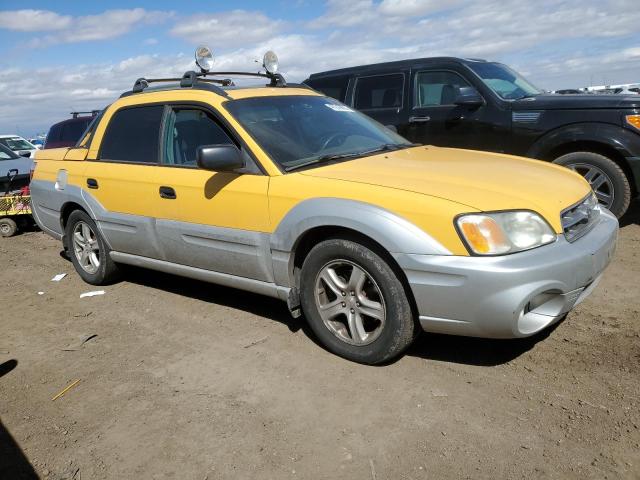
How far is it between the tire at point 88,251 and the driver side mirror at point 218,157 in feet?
6.35

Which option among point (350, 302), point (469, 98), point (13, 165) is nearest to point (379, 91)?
point (469, 98)

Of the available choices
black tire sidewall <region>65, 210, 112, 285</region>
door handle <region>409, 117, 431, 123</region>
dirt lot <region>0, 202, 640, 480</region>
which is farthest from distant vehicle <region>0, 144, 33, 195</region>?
door handle <region>409, 117, 431, 123</region>

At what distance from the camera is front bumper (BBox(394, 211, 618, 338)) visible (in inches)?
109

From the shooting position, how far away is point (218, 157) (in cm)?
351

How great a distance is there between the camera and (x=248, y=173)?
12.0 ft

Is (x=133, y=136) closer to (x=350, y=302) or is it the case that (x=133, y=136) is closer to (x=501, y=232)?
(x=350, y=302)

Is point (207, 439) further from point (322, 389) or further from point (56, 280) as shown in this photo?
point (56, 280)

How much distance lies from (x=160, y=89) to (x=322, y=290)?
89.9 inches

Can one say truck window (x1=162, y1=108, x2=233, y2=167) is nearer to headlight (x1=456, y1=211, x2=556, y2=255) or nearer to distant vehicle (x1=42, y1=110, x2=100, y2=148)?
headlight (x1=456, y1=211, x2=556, y2=255)

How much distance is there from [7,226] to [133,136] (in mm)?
5338

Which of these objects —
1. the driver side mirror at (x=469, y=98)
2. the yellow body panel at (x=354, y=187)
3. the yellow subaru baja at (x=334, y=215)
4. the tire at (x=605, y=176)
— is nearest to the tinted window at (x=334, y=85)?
the driver side mirror at (x=469, y=98)

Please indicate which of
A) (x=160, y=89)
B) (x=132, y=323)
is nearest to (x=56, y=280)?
(x=132, y=323)

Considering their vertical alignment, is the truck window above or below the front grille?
above

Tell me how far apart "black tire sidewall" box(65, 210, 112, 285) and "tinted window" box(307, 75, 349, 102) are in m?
3.62
